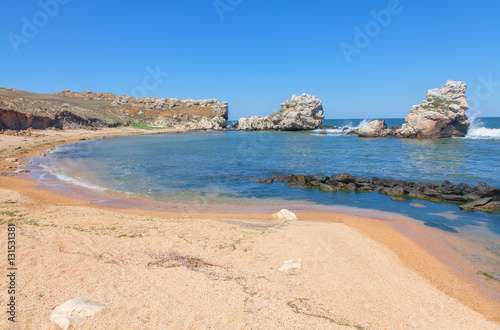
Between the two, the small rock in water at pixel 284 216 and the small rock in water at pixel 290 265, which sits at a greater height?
the small rock in water at pixel 290 265

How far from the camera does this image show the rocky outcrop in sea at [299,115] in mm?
80938

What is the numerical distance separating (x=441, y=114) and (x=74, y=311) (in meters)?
60.0

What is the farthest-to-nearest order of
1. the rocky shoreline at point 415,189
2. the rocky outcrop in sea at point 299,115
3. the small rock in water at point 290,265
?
the rocky outcrop in sea at point 299,115
the rocky shoreline at point 415,189
the small rock in water at point 290,265

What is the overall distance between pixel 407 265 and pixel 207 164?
21.5 metres

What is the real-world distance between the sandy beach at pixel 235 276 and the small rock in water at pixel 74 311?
0.11m

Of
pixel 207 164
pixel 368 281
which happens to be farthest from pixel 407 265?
pixel 207 164

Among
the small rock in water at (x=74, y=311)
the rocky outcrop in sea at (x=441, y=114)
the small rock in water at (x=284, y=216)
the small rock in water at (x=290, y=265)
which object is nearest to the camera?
the small rock in water at (x=74, y=311)

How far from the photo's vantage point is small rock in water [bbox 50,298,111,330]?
13.1 feet

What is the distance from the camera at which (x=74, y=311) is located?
13.8 ft

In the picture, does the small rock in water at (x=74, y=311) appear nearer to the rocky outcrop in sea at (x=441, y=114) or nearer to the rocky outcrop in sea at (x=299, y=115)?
the rocky outcrop in sea at (x=441, y=114)

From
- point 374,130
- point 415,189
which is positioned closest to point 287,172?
point 415,189

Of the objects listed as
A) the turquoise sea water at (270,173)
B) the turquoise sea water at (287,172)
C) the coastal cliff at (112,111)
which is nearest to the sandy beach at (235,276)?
the turquoise sea water at (287,172)

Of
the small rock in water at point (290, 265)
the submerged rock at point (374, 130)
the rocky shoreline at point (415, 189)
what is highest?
the submerged rock at point (374, 130)

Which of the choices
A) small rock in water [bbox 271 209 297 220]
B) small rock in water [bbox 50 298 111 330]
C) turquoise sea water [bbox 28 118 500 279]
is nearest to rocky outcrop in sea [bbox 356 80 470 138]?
turquoise sea water [bbox 28 118 500 279]
